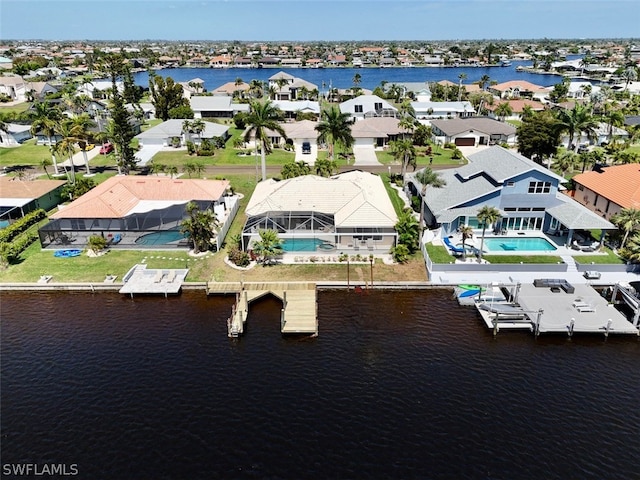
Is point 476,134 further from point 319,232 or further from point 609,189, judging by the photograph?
point 319,232

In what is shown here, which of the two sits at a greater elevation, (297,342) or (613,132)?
(613,132)

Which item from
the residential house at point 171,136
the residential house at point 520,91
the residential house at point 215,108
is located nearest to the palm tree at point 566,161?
the residential house at point 171,136

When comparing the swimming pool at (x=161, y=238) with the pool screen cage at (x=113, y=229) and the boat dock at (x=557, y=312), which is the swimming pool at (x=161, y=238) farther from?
the boat dock at (x=557, y=312)

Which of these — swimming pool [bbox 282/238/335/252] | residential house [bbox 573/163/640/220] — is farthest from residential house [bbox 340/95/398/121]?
swimming pool [bbox 282/238/335/252]

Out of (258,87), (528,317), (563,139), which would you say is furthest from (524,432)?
(258,87)

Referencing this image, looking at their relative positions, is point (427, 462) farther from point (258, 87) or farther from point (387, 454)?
point (258, 87)

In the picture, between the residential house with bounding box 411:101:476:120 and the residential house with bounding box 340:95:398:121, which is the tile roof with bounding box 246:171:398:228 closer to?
the residential house with bounding box 340:95:398:121
